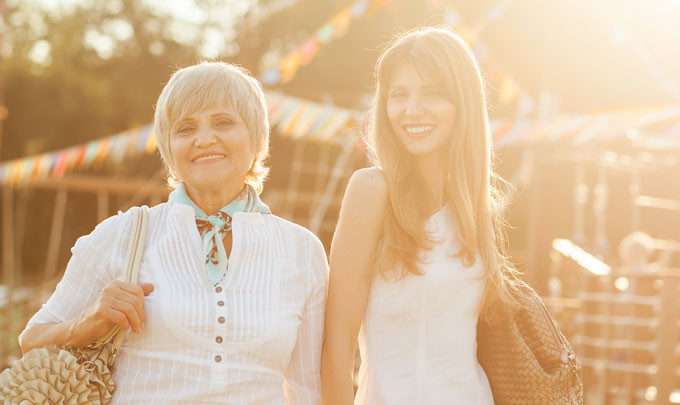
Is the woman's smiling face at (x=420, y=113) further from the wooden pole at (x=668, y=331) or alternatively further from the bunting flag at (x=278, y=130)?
the bunting flag at (x=278, y=130)

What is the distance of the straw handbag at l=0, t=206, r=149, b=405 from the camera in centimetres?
198

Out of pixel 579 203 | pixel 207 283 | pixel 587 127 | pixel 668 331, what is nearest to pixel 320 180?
pixel 579 203

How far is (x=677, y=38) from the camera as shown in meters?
10.7

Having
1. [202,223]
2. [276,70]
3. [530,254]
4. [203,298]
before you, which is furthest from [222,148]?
[276,70]

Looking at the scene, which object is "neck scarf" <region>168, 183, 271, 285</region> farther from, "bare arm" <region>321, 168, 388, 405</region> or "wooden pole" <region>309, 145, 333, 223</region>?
"wooden pole" <region>309, 145, 333, 223</region>

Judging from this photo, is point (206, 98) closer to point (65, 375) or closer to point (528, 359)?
point (65, 375)

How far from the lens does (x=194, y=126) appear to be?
7.53 feet

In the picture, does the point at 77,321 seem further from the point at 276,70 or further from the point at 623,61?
the point at 623,61

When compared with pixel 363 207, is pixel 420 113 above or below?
above

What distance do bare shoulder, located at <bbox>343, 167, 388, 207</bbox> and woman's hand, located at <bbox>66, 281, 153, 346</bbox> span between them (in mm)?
647

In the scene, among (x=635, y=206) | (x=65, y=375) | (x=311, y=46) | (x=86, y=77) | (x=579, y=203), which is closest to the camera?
(x=65, y=375)

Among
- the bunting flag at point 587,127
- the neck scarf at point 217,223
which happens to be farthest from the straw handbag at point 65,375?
the bunting flag at point 587,127

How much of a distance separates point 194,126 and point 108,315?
1.82 feet

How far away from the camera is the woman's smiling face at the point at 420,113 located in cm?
239
